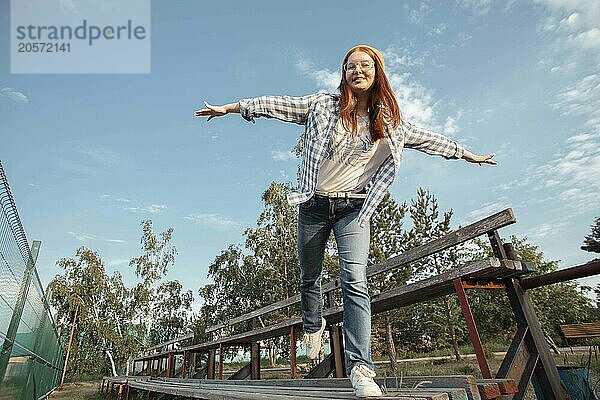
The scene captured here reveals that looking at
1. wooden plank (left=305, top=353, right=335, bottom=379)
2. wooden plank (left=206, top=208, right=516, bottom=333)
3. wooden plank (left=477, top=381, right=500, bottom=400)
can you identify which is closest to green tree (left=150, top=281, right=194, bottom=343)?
wooden plank (left=305, top=353, right=335, bottom=379)

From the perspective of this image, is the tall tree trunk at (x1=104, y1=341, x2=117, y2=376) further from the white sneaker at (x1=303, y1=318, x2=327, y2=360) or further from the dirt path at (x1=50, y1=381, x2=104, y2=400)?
the white sneaker at (x1=303, y1=318, x2=327, y2=360)

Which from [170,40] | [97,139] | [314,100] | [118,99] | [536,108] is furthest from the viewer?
[97,139]

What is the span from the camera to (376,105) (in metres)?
2.14

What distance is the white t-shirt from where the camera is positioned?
2.10 metres

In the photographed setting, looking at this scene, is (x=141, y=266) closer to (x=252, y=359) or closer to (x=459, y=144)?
(x=252, y=359)

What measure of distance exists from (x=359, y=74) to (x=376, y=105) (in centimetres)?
20

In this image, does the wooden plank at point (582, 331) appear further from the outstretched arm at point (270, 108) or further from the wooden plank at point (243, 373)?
the wooden plank at point (243, 373)

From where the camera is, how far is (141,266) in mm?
21453

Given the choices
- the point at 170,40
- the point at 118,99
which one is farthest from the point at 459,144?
the point at 118,99

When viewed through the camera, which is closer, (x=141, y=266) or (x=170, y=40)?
(x=170, y=40)

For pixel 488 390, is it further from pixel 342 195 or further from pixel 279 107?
pixel 279 107

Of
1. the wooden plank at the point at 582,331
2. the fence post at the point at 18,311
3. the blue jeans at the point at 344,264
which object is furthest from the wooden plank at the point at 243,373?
the wooden plank at the point at 582,331

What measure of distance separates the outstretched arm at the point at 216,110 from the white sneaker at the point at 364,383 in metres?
1.51

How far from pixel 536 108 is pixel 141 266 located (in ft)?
68.4
